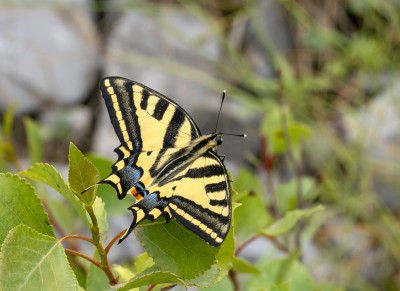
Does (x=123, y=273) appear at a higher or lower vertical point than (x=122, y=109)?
lower

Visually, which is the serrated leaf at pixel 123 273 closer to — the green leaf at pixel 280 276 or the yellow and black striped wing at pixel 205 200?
the yellow and black striped wing at pixel 205 200

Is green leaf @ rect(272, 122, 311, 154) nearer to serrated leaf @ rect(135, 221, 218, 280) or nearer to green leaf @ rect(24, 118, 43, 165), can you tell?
green leaf @ rect(24, 118, 43, 165)

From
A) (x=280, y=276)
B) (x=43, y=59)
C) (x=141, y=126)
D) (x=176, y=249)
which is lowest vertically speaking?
(x=280, y=276)

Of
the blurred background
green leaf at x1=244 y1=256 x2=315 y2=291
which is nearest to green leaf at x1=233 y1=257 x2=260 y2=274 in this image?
green leaf at x1=244 y1=256 x2=315 y2=291

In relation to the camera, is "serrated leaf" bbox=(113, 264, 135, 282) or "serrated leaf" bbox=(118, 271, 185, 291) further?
"serrated leaf" bbox=(113, 264, 135, 282)

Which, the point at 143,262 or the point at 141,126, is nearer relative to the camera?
the point at 143,262

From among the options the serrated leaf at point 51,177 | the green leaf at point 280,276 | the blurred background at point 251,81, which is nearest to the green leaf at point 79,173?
the serrated leaf at point 51,177

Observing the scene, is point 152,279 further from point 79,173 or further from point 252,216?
point 252,216

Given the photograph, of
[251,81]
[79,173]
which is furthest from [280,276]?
[251,81]
